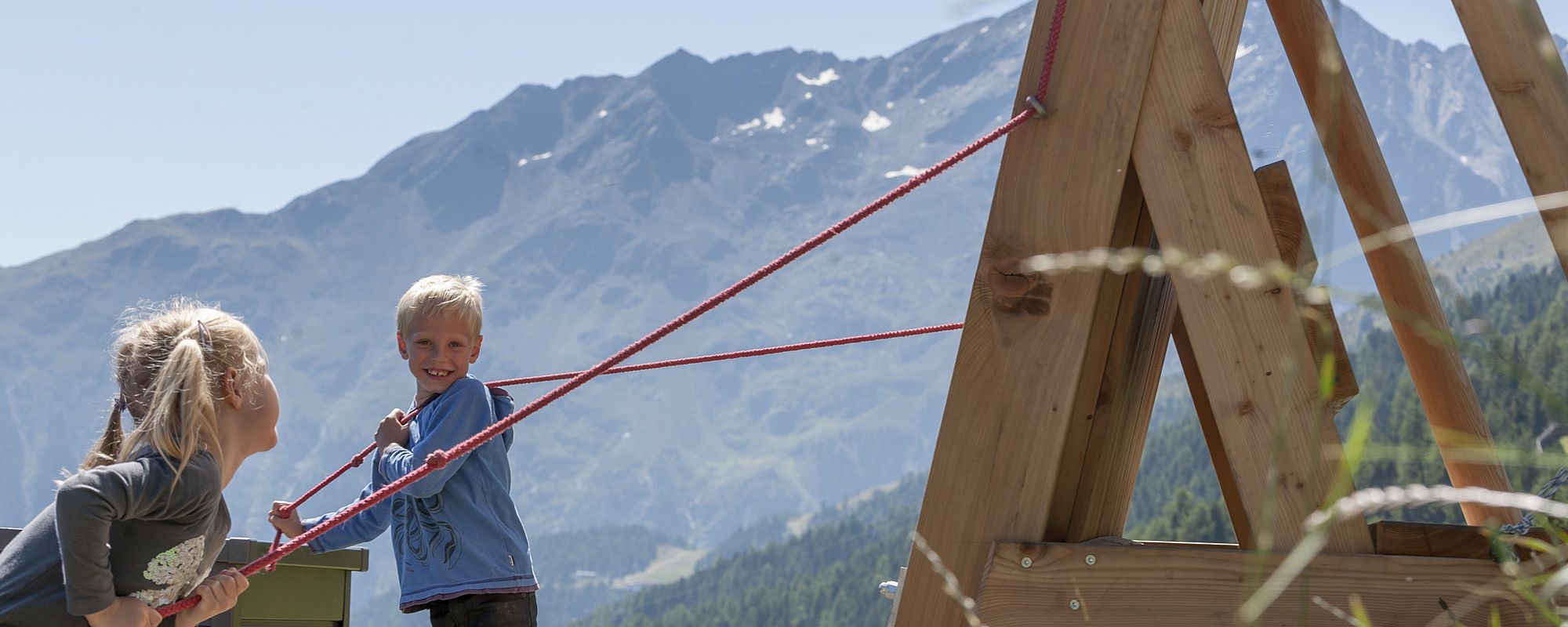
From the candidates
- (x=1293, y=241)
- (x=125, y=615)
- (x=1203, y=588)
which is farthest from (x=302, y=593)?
(x=1293, y=241)

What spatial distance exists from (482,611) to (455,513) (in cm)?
23

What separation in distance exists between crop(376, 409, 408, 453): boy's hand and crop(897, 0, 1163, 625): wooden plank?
162cm

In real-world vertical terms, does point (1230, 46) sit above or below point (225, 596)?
above

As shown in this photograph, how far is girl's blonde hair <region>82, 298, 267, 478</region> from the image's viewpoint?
2.34m

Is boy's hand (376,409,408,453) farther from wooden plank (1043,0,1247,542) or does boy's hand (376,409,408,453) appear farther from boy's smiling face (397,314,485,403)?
wooden plank (1043,0,1247,542)

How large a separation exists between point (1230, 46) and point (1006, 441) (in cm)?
115

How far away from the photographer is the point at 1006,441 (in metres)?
1.93

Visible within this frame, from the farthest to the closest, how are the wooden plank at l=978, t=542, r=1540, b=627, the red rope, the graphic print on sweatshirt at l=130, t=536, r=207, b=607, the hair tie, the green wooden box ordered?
the green wooden box, the hair tie, the graphic print on sweatshirt at l=130, t=536, r=207, b=607, the red rope, the wooden plank at l=978, t=542, r=1540, b=627

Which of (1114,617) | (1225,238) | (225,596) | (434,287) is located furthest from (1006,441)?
(434,287)

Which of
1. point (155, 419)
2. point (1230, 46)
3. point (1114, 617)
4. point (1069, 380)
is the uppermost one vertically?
point (1230, 46)

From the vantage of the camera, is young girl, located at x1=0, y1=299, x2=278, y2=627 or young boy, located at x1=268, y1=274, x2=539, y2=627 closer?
Answer: young girl, located at x1=0, y1=299, x2=278, y2=627

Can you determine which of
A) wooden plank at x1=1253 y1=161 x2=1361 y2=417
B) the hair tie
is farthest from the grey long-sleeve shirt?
wooden plank at x1=1253 y1=161 x2=1361 y2=417

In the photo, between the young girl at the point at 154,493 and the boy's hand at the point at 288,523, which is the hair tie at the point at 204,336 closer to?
the young girl at the point at 154,493

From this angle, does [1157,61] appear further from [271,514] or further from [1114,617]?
[271,514]
